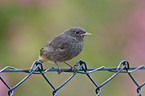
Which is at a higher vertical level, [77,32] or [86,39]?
[77,32]

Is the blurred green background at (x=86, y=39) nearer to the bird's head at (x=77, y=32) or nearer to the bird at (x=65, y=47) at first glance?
the bird at (x=65, y=47)

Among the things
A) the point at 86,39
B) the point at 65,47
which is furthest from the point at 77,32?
the point at 86,39

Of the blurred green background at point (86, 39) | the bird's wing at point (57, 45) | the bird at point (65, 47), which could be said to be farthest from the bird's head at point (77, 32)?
the blurred green background at point (86, 39)

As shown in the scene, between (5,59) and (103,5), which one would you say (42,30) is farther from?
(103,5)

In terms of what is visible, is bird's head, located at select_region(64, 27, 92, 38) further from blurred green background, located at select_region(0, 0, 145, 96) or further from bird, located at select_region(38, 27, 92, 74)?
blurred green background, located at select_region(0, 0, 145, 96)

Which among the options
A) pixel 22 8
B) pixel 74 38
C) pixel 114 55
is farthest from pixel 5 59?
pixel 114 55

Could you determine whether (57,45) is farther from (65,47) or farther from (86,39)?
(86,39)
